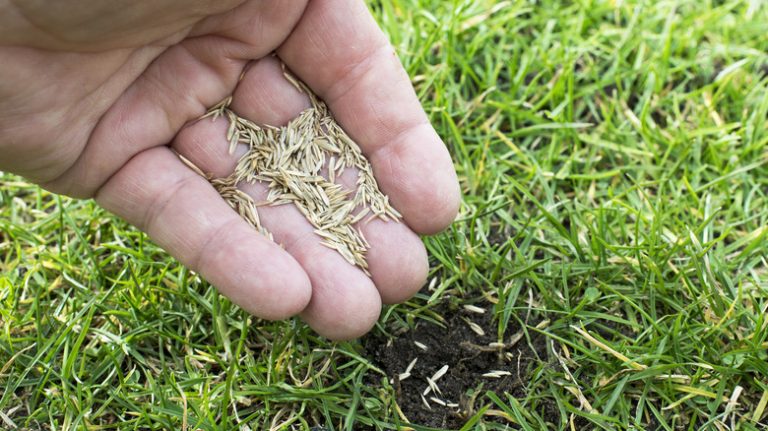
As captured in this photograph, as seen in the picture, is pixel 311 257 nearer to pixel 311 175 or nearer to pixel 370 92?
pixel 311 175

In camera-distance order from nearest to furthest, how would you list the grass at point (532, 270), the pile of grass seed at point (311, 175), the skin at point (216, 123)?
the skin at point (216, 123)
the grass at point (532, 270)
the pile of grass seed at point (311, 175)

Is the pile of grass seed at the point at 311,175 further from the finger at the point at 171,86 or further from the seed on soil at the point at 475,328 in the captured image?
the seed on soil at the point at 475,328

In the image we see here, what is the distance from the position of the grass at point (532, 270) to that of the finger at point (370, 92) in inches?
11.8

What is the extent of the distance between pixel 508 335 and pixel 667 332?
0.46 metres

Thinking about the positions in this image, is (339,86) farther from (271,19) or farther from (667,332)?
(667,332)

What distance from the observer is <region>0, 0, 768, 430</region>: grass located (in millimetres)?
2266

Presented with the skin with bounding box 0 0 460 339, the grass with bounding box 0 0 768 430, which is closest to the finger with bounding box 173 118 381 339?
the skin with bounding box 0 0 460 339

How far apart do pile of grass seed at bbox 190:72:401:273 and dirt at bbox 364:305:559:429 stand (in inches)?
12.0

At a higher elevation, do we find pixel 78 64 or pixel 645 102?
pixel 78 64

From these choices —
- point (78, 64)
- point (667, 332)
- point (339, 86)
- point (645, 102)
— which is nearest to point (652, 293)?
point (667, 332)

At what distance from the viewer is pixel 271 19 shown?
8.01 ft

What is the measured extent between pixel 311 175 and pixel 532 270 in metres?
0.76

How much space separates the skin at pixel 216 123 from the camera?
212cm

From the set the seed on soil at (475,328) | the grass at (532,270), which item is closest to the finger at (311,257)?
the grass at (532,270)
